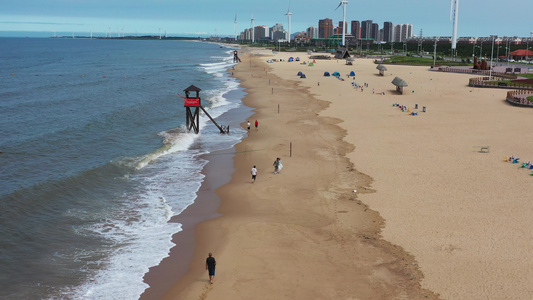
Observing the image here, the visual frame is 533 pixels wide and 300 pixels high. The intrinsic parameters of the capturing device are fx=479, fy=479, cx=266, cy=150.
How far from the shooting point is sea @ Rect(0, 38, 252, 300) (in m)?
18.4

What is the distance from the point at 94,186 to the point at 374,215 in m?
16.3

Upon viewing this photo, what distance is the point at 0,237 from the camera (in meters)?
21.4

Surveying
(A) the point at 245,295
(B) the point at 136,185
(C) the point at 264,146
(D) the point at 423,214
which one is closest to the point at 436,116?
(C) the point at 264,146

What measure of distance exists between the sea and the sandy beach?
2572 mm

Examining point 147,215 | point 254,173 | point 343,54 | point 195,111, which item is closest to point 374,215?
point 254,173

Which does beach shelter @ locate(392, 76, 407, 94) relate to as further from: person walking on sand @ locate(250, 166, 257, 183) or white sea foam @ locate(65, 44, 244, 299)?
person walking on sand @ locate(250, 166, 257, 183)

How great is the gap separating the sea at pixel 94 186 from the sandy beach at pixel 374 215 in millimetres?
2572

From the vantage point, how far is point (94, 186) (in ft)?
93.0

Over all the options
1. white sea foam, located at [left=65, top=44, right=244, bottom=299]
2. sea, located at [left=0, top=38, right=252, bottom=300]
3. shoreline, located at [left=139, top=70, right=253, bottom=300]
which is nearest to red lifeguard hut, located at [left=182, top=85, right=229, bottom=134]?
sea, located at [left=0, top=38, right=252, bottom=300]

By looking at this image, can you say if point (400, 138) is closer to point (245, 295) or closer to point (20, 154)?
point (245, 295)

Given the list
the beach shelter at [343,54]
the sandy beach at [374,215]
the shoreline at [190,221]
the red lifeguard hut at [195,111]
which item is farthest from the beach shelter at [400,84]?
the beach shelter at [343,54]

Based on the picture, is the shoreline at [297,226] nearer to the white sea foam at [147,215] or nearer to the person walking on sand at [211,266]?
the person walking on sand at [211,266]

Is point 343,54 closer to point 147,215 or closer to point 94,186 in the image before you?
point 94,186

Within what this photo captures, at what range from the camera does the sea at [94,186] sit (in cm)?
1841
